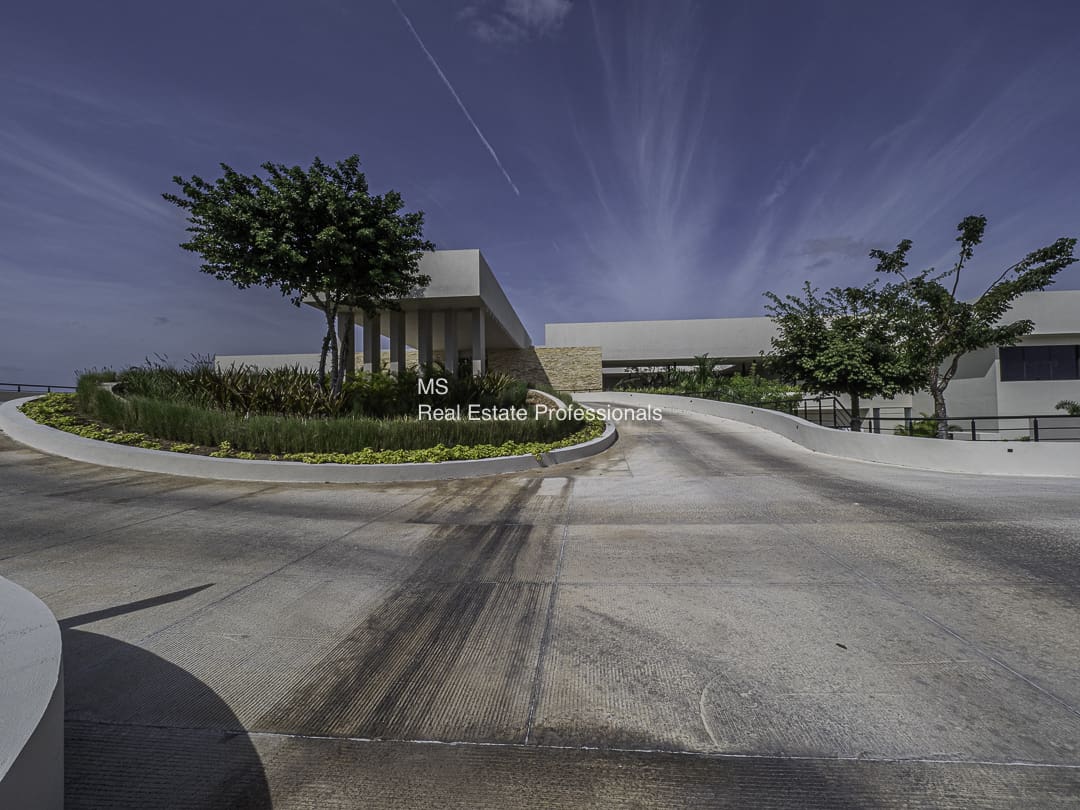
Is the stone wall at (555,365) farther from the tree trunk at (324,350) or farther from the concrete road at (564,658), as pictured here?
the concrete road at (564,658)

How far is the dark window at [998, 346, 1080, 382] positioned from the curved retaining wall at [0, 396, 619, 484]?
89.0ft

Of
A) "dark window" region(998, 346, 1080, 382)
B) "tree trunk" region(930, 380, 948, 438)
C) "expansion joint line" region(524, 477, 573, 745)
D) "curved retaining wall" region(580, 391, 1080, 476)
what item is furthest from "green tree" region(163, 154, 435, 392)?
"dark window" region(998, 346, 1080, 382)

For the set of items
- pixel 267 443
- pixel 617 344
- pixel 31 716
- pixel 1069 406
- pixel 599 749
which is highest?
pixel 617 344

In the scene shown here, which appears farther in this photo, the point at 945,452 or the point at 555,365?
the point at 555,365

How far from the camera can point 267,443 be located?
9.66 meters

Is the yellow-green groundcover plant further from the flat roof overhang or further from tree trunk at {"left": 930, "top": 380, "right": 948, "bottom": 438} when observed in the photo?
tree trunk at {"left": 930, "top": 380, "right": 948, "bottom": 438}

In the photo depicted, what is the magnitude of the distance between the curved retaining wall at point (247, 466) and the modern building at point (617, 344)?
310 inches

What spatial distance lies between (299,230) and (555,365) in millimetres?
24566

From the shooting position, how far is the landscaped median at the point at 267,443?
8.91 m

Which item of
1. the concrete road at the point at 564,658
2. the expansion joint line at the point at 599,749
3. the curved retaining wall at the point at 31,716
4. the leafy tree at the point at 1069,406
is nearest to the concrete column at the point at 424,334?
the concrete road at the point at 564,658

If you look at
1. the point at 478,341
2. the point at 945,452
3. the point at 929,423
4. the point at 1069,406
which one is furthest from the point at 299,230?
the point at 1069,406

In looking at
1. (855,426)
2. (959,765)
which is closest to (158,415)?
(959,765)

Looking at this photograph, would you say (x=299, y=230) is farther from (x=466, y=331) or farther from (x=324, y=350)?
(x=466, y=331)

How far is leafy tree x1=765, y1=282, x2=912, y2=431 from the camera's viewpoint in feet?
49.9
